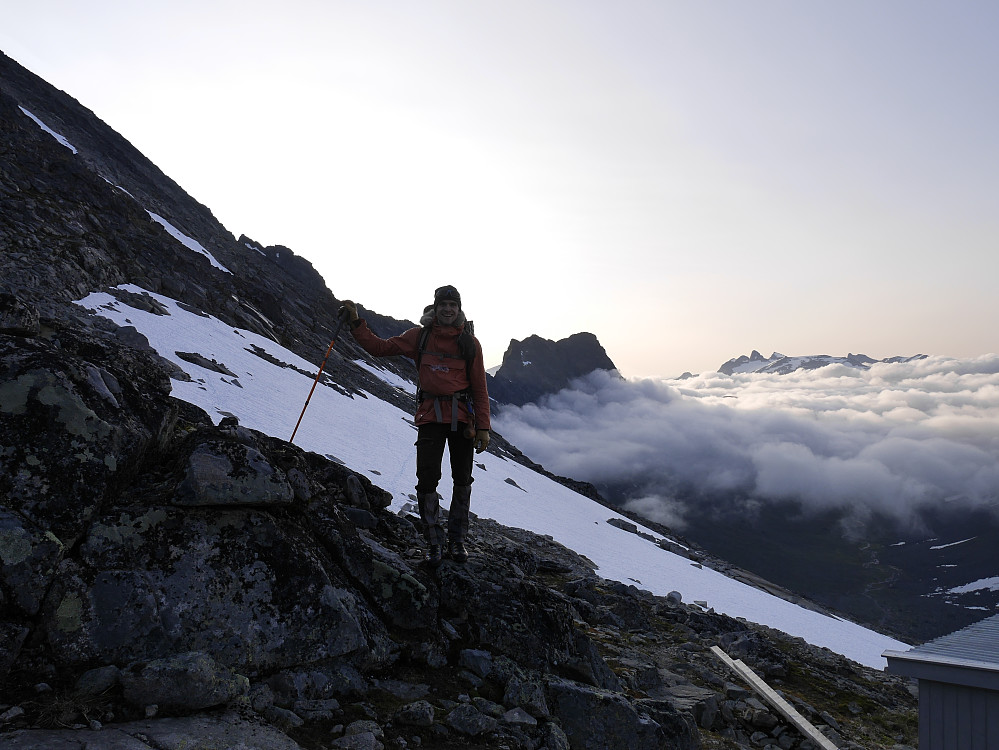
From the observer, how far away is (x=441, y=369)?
27.9ft

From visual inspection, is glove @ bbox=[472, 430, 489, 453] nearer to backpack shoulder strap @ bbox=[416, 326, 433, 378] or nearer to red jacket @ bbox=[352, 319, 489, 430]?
red jacket @ bbox=[352, 319, 489, 430]

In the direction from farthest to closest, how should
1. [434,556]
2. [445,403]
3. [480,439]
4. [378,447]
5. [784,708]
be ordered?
[378,447] < [784,708] < [480,439] < [445,403] < [434,556]

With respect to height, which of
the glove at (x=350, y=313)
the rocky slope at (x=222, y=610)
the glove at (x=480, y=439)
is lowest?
the rocky slope at (x=222, y=610)

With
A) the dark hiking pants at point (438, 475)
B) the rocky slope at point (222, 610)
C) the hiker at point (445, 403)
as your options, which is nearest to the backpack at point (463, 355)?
the hiker at point (445, 403)

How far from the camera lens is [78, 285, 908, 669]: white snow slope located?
82.9 feet

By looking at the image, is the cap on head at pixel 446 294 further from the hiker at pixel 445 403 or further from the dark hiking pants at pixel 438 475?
the dark hiking pants at pixel 438 475

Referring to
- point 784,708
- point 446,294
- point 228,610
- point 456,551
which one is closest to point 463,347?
point 446,294

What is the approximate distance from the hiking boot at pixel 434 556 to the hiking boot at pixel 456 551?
0.79 feet

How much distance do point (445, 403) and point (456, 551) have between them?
2200mm

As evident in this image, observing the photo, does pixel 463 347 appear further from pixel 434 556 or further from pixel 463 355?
pixel 434 556

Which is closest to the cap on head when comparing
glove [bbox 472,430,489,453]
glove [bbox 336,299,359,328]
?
glove [bbox 336,299,359,328]

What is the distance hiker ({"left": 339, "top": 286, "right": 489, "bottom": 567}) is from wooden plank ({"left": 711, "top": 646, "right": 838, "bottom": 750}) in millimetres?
7573

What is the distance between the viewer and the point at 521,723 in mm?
5969

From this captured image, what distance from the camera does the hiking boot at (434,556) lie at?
319 inches
